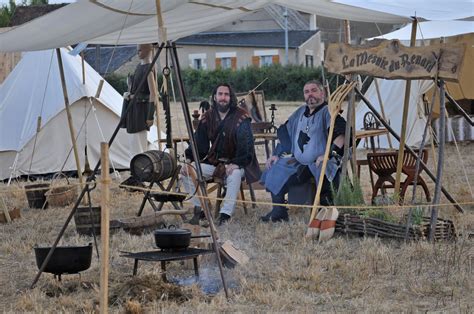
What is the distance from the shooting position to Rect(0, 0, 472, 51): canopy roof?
19.1ft

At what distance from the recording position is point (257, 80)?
3581 centimetres

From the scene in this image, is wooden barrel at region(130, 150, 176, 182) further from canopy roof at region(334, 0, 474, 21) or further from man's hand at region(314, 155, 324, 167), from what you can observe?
canopy roof at region(334, 0, 474, 21)

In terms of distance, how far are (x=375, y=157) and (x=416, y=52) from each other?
6.00 ft

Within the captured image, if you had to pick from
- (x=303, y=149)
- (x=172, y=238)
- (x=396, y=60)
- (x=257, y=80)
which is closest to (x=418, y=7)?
(x=396, y=60)

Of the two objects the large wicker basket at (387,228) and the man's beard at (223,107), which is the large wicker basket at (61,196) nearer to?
the man's beard at (223,107)

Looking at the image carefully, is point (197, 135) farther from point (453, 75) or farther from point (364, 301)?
point (364, 301)

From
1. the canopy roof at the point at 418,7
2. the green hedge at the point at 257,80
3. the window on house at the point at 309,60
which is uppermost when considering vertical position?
the canopy roof at the point at 418,7

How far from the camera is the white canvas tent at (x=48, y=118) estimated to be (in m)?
11.3

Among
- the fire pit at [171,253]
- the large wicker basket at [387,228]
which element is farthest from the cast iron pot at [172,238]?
the large wicker basket at [387,228]

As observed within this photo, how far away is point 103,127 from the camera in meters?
11.7

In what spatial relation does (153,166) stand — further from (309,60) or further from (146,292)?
(309,60)

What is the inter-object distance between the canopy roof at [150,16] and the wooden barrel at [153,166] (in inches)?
36.3

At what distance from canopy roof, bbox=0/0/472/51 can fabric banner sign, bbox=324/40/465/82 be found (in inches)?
26.6

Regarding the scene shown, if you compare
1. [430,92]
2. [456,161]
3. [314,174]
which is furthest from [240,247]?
[430,92]
